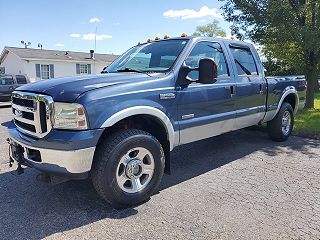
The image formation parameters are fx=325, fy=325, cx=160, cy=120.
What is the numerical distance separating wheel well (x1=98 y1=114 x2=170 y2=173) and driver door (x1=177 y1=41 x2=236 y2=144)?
273 mm

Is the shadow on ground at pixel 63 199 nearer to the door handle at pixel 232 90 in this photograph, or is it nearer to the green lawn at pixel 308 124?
the door handle at pixel 232 90

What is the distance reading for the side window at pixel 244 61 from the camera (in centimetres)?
547

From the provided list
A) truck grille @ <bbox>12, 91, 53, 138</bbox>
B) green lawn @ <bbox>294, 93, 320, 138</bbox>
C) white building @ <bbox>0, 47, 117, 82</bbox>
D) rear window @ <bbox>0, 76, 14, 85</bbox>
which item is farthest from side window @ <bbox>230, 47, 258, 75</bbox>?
white building @ <bbox>0, 47, 117, 82</bbox>

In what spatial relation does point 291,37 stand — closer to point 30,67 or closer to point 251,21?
point 251,21

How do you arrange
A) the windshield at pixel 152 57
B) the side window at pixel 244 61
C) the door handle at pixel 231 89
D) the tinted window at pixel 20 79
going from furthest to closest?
the tinted window at pixel 20 79 < the side window at pixel 244 61 < the door handle at pixel 231 89 < the windshield at pixel 152 57

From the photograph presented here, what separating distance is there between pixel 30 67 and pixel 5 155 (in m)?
25.7

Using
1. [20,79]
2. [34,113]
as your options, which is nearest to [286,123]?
[34,113]

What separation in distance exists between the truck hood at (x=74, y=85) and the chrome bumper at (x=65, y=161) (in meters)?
0.54

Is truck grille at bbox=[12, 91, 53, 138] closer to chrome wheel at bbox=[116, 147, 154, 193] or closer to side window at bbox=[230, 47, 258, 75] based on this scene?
chrome wheel at bbox=[116, 147, 154, 193]

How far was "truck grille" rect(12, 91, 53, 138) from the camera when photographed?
335cm

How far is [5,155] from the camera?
5.96 metres

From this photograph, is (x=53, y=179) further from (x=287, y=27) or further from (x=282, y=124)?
(x=287, y=27)

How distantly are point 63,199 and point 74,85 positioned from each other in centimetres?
145

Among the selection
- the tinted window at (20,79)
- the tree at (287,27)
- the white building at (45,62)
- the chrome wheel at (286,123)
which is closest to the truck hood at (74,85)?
the chrome wheel at (286,123)
